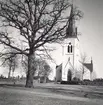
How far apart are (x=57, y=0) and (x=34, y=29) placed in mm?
1647

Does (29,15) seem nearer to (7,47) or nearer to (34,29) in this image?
(34,29)

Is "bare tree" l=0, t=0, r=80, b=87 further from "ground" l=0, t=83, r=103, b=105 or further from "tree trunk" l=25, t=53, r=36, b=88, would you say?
"ground" l=0, t=83, r=103, b=105

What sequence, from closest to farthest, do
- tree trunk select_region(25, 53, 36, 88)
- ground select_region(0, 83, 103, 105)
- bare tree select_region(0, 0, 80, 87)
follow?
ground select_region(0, 83, 103, 105) → bare tree select_region(0, 0, 80, 87) → tree trunk select_region(25, 53, 36, 88)

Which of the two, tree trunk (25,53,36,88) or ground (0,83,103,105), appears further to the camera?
tree trunk (25,53,36,88)

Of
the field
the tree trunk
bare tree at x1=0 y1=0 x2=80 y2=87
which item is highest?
bare tree at x1=0 y1=0 x2=80 y2=87

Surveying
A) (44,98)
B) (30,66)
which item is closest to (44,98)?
(44,98)

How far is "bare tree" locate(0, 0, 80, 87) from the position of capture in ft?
25.3

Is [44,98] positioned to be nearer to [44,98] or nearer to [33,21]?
[44,98]

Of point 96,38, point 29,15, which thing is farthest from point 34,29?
point 96,38

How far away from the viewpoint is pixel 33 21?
26.3 feet

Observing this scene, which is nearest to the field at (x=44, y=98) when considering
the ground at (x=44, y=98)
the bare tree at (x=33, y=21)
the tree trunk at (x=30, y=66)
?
the ground at (x=44, y=98)

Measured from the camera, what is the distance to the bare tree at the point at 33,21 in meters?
7.71

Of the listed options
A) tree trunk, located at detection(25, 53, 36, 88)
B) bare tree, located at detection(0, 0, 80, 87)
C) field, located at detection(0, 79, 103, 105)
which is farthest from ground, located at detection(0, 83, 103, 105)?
bare tree, located at detection(0, 0, 80, 87)

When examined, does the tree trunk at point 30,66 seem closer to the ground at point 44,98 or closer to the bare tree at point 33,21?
the bare tree at point 33,21
